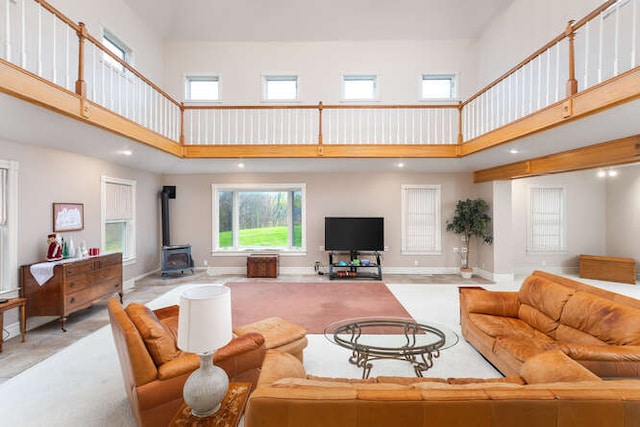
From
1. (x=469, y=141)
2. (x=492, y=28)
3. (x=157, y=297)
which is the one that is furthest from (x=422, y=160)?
(x=157, y=297)

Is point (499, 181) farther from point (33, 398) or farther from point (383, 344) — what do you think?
point (33, 398)

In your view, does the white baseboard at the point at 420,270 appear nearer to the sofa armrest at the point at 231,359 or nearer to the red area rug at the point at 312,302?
the red area rug at the point at 312,302

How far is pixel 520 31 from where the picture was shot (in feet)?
19.7

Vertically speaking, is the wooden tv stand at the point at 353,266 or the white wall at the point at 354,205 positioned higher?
the white wall at the point at 354,205

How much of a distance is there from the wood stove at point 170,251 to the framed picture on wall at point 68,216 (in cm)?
200

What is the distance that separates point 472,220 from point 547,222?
95.1 inches

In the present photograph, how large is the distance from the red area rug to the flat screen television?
3.03 feet

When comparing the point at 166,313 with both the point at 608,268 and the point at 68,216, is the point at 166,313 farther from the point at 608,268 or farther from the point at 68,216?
the point at 608,268

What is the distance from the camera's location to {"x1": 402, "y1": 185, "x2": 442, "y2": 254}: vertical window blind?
731 centimetres

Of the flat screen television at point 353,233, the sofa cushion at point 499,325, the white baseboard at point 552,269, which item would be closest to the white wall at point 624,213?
the white baseboard at point 552,269

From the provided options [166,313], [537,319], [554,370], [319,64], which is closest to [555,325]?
[537,319]

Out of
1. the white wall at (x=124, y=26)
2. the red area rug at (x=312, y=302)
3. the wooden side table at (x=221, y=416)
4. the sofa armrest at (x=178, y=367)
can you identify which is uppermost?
the white wall at (x=124, y=26)

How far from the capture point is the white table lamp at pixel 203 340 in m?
1.47

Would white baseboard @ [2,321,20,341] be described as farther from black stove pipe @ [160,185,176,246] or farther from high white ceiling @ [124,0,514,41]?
high white ceiling @ [124,0,514,41]
